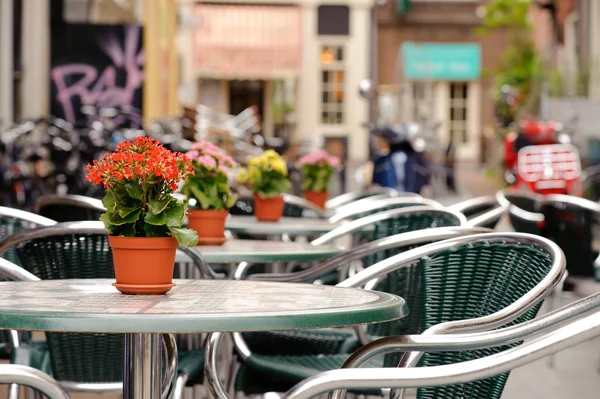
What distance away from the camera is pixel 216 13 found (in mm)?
32438

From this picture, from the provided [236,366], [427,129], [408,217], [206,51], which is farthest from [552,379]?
[206,51]

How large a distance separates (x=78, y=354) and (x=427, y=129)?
15206 millimetres

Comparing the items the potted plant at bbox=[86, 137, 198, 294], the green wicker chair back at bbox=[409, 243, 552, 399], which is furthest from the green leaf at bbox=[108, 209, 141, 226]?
the green wicker chair back at bbox=[409, 243, 552, 399]

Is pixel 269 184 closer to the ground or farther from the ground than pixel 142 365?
farther from the ground

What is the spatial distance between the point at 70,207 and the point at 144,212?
6.31ft

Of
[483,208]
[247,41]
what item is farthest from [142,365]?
[247,41]

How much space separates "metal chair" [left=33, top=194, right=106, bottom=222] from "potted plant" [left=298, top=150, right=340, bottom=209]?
2214 millimetres

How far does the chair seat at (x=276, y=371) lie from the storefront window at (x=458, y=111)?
3474cm

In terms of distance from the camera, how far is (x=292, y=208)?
6.18 m

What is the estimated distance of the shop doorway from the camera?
34.2 metres

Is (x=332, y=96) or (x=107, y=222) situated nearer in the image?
(x=107, y=222)

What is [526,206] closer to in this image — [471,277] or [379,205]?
[379,205]

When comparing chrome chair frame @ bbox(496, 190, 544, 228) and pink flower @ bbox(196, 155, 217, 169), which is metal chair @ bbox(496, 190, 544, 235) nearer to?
chrome chair frame @ bbox(496, 190, 544, 228)

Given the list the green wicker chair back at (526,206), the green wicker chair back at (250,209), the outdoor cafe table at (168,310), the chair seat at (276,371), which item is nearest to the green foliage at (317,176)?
the green wicker chair back at (250,209)
